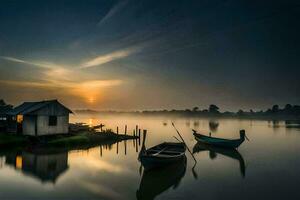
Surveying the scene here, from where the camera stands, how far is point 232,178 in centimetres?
1908

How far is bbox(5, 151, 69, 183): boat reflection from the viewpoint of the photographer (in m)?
18.6

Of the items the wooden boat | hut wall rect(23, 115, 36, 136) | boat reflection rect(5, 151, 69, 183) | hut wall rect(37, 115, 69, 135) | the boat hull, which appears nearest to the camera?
boat reflection rect(5, 151, 69, 183)

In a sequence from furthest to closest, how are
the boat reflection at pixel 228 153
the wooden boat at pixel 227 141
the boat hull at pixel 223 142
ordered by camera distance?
1. the boat hull at pixel 223 142
2. the wooden boat at pixel 227 141
3. the boat reflection at pixel 228 153

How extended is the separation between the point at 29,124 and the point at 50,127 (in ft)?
8.91

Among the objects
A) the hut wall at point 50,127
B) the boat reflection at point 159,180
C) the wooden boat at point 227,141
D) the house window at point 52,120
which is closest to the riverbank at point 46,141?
the hut wall at point 50,127

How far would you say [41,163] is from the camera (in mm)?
22344

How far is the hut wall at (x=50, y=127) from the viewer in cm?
3097

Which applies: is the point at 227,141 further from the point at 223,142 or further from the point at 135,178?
the point at 135,178

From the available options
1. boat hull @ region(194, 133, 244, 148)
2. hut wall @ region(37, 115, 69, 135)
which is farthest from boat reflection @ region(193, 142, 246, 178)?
hut wall @ region(37, 115, 69, 135)

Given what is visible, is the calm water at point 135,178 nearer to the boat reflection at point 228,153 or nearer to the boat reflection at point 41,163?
the boat reflection at point 41,163

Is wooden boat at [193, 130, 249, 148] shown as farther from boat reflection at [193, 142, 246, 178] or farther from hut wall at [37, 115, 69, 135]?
hut wall at [37, 115, 69, 135]

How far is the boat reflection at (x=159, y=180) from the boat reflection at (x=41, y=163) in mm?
6951

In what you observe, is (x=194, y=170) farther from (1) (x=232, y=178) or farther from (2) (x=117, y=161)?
(2) (x=117, y=161)

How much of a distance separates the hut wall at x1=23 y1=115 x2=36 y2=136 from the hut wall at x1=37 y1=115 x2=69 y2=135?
26.1 inches
